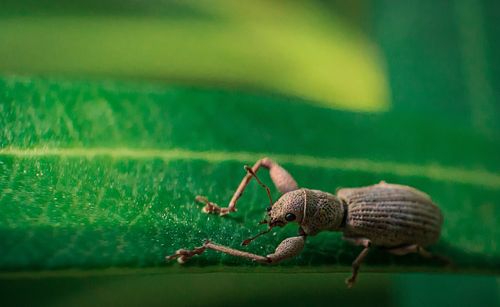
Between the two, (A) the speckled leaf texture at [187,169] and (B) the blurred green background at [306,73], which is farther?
(B) the blurred green background at [306,73]

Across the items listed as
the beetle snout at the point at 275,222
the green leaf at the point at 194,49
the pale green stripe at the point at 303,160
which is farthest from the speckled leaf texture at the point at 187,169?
the green leaf at the point at 194,49

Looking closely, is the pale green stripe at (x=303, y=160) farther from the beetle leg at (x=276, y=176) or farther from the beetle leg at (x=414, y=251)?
the beetle leg at (x=414, y=251)

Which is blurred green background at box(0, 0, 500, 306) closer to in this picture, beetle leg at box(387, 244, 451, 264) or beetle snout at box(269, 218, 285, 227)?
beetle leg at box(387, 244, 451, 264)

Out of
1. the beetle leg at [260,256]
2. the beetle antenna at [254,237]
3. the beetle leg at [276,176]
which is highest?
the beetle leg at [276,176]

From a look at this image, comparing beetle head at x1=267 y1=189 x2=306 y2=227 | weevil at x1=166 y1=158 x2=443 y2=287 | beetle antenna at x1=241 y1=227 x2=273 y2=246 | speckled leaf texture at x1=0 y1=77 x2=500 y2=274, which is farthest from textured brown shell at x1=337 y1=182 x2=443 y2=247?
beetle antenna at x1=241 y1=227 x2=273 y2=246

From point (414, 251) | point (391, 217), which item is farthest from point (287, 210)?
point (414, 251)

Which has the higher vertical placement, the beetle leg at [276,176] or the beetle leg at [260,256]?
the beetle leg at [276,176]

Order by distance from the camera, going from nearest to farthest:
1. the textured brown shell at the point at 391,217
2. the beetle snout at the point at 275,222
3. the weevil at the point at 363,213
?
the beetle snout at the point at 275,222 < the weevil at the point at 363,213 < the textured brown shell at the point at 391,217

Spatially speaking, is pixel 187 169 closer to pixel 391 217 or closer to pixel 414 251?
pixel 391 217
